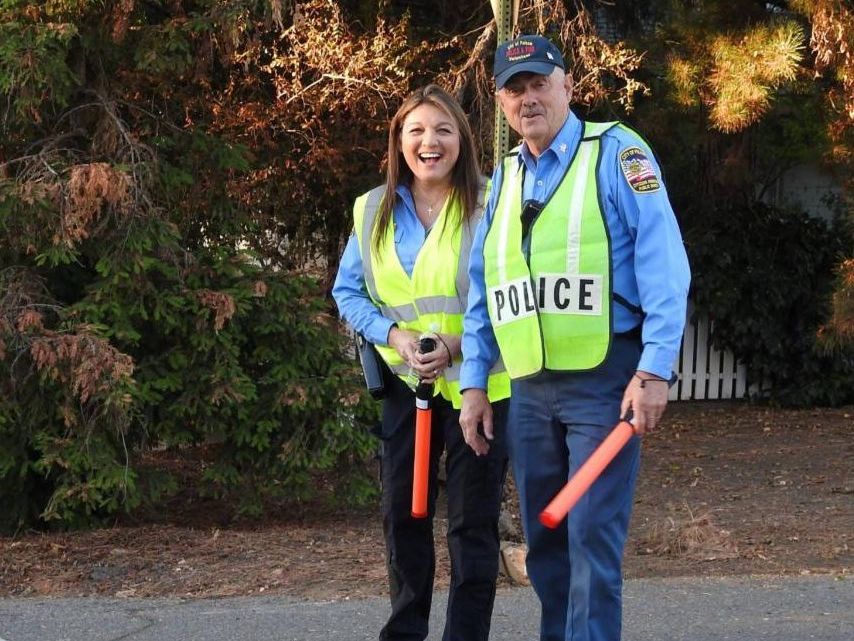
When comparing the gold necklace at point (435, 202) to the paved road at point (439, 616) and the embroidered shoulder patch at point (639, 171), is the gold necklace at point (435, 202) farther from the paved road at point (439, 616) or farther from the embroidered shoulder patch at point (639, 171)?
the paved road at point (439, 616)

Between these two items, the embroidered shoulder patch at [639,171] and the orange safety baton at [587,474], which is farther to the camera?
the embroidered shoulder patch at [639,171]

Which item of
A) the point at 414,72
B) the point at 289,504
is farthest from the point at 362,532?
the point at 414,72

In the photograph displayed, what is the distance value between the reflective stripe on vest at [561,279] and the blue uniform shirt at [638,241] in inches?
1.3

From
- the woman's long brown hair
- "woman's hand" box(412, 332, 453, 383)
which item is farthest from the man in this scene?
the woman's long brown hair

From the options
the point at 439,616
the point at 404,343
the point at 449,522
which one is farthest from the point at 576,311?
the point at 439,616

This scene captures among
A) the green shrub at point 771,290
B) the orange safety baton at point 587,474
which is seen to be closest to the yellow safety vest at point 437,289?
the orange safety baton at point 587,474

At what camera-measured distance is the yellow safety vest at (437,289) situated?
4250 mm

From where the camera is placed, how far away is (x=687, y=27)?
1025cm

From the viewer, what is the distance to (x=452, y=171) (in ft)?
14.4

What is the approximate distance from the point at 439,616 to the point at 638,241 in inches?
93.7

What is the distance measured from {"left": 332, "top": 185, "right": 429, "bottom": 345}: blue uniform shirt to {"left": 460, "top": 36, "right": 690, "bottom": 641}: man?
1.57 feet

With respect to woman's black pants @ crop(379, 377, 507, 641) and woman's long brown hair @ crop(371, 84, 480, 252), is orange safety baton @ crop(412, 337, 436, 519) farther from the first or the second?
woman's long brown hair @ crop(371, 84, 480, 252)

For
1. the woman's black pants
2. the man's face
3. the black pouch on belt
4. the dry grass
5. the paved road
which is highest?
the man's face

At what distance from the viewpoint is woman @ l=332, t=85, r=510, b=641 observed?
4258mm
